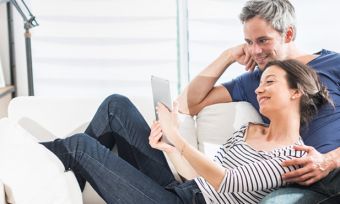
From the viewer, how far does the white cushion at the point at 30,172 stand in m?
1.41

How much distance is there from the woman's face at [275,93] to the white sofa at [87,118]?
35 centimetres

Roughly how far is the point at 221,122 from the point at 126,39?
3.81 ft

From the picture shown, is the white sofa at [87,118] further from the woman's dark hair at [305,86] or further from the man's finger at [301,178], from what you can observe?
the man's finger at [301,178]

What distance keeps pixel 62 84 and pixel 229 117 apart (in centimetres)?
142

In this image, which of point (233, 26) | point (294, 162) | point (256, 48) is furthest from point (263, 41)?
point (233, 26)

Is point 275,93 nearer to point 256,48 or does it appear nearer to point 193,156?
point 256,48

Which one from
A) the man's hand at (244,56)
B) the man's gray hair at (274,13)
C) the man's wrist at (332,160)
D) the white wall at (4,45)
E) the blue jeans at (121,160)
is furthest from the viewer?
the white wall at (4,45)

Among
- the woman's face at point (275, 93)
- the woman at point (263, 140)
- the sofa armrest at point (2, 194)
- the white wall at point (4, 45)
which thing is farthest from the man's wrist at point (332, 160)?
the white wall at point (4, 45)

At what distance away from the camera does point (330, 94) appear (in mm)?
1819

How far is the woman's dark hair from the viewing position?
5.24 feet

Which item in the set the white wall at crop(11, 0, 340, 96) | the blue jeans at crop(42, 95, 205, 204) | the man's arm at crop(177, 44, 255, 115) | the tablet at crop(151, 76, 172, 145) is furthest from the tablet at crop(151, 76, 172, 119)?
the white wall at crop(11, 0, 340, 96)

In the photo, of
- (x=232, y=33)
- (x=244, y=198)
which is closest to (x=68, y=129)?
(x=244, y=198)

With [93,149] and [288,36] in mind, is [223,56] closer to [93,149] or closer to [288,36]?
[288,36]

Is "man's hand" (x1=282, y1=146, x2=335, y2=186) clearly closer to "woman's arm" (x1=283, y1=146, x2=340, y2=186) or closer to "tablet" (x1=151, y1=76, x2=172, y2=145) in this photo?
"woman's arm" (x1=283, y1=146, x2=340, y2=186)
